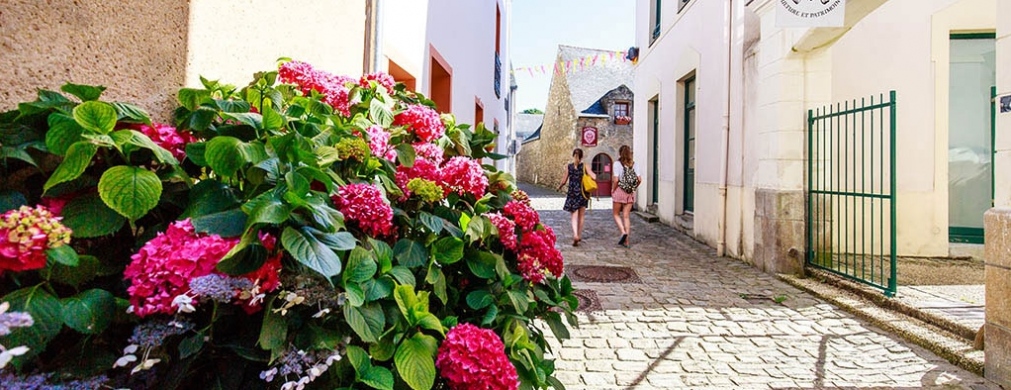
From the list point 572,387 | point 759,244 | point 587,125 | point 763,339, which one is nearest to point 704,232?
point 759,244

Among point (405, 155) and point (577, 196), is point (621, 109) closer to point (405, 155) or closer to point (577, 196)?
point (577, 196)

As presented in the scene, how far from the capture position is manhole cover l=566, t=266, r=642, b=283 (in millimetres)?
4734

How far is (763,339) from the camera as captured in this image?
3166 mm

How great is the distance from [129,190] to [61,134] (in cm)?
17

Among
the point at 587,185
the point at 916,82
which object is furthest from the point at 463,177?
the point at 916,82

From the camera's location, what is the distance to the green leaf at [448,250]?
47.9 inches

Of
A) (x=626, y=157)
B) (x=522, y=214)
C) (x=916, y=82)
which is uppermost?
(x=916, y=82)

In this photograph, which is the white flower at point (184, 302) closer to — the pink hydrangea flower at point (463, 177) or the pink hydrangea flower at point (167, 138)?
the pink hydrangea flower at point (167, 138)

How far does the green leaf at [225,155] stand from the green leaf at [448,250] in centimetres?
46

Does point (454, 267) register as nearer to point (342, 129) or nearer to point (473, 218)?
point (473, 218)

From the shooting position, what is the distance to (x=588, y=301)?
13.1ft

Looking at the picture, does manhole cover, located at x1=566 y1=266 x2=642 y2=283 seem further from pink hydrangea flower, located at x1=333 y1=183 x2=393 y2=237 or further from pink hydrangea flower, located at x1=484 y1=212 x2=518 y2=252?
pink hydrangea flower, located at x1=333 y1=183 x2=393 y2=237

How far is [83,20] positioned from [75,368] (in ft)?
2.80

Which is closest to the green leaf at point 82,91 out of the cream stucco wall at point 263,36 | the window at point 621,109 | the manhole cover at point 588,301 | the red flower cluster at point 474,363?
the cream stucco wall at point 263,36
